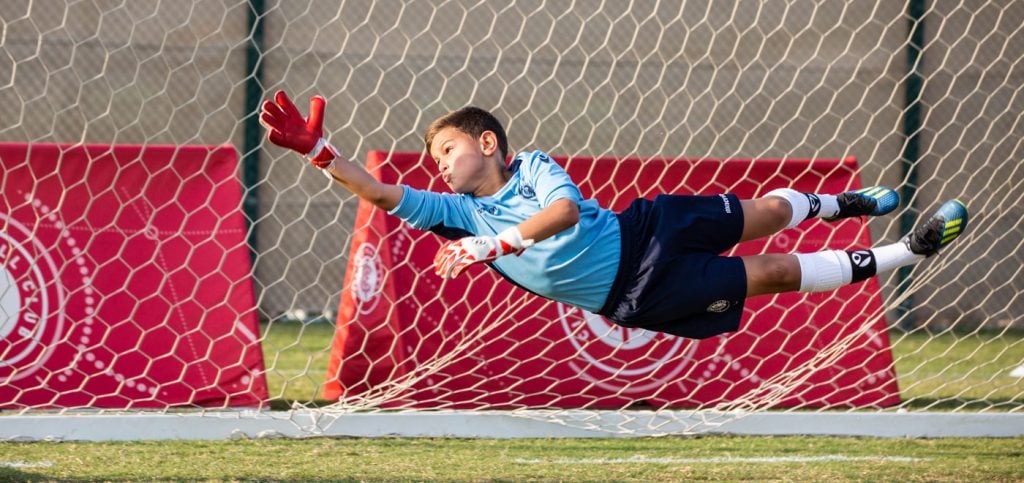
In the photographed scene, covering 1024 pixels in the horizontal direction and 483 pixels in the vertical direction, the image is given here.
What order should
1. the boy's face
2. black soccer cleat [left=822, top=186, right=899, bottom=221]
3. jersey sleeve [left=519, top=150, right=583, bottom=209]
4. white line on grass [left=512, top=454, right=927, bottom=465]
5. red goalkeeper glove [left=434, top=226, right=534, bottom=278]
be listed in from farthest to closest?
white line on grass [left=512, top=454, right=927, bottom=465] < black soccer cleat [left=822, top=186, right=899, bottom=221] < the boy's face < jersey sleeve [left=519, top=150, right=583, bottom=209] < red goalkeeper glove [left=434, top=226, right=534, bottom=278]

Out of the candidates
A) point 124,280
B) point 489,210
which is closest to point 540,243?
point 489,210

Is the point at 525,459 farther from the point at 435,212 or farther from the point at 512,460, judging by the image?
the point at 435,212

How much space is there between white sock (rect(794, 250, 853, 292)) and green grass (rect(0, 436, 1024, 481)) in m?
0.65

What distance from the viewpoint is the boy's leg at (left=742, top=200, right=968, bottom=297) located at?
363 cm

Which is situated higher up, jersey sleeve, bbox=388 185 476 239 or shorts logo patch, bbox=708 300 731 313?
jersey sleeve, bbox=388 185 476 239

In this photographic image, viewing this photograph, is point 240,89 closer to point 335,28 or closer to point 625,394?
point 335,28

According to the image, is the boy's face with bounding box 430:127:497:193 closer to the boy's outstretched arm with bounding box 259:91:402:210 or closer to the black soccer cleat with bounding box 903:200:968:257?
the boy's outstretched arm with bounding box 259:91:402:210

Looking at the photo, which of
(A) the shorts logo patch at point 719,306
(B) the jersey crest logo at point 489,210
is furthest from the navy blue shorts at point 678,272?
(B) the jersey crest logo at point 489,210

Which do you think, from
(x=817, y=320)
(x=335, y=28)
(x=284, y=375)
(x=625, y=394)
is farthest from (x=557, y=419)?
(x=335, y=28)

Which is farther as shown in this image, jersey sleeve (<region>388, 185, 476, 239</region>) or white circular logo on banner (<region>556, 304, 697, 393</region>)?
white circular logo on banner (<region>556, 304, 697, 393</region>)

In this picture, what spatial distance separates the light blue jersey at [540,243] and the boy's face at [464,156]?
56 millimetres

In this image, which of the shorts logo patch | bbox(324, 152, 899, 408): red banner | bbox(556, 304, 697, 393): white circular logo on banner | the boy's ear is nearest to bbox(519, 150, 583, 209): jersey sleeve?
the boy's ear

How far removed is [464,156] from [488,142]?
9 centimetres

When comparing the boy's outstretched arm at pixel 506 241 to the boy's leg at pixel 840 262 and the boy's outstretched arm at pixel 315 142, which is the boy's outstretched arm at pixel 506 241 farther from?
the boy's leg at pixel 840 262
